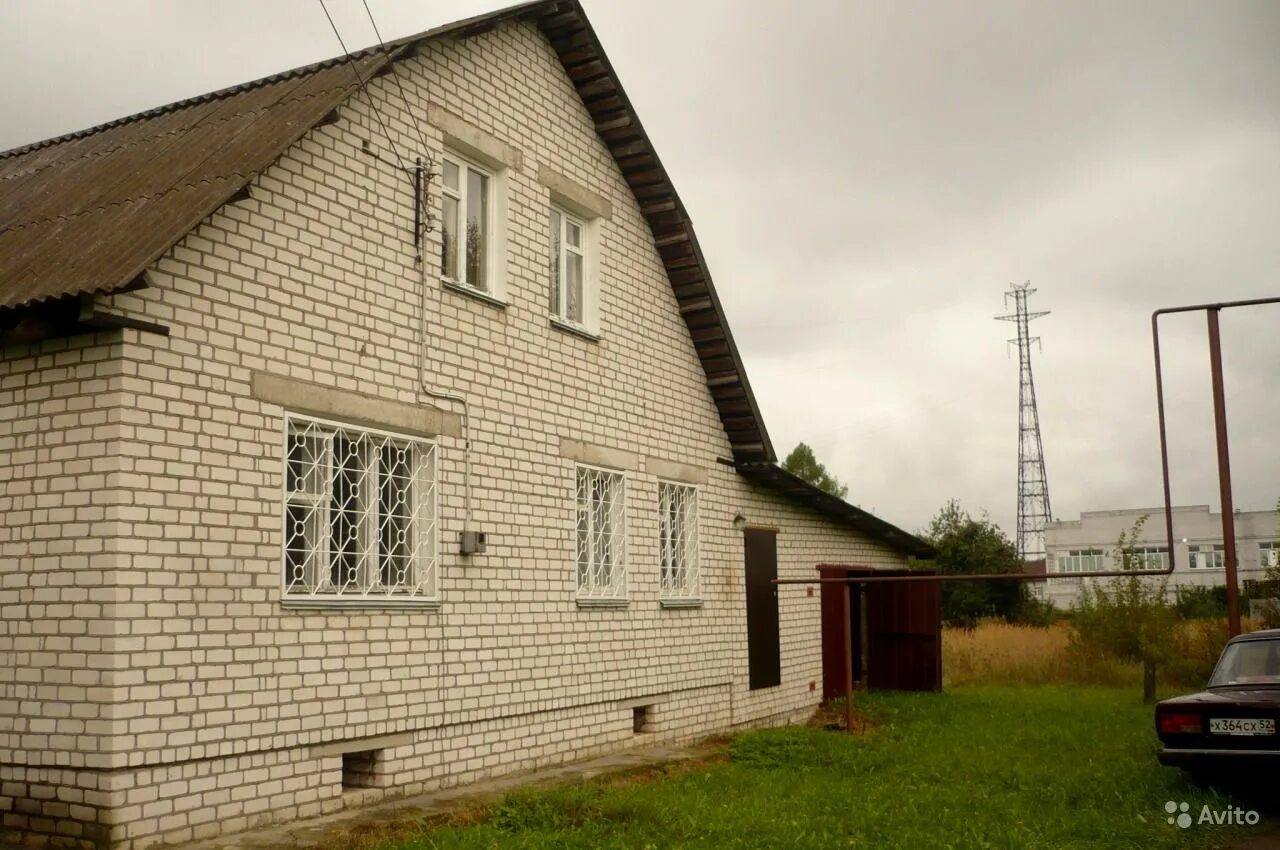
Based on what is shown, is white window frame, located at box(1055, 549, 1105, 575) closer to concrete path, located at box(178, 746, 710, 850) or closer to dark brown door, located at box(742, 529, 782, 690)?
dark brown door, located at box(742, 529, 782, 690)

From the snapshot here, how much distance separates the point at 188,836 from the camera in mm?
7172

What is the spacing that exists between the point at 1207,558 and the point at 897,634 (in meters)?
48.8

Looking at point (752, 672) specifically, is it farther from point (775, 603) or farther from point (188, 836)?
point (188, 836)

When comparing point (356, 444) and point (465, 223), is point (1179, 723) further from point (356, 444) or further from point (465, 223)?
point (465, 223)

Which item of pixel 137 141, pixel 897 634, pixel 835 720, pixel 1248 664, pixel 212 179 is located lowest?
pixel 835 720

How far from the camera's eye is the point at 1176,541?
59406 mm

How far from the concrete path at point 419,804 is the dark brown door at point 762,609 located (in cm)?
274

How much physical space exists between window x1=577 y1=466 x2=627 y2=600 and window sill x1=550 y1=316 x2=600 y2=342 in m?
1.31

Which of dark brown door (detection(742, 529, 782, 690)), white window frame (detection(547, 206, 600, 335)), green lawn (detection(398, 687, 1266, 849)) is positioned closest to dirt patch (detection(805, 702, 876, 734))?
green lawn (detection(398, 687, 1266, 849))

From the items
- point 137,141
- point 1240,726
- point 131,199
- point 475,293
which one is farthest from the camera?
point 475,293

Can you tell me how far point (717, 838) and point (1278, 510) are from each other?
57.3 ft

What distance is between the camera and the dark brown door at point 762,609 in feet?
48.5

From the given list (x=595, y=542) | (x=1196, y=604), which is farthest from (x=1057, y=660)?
(x=595, y=542)

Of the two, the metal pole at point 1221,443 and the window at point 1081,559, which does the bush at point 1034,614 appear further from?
the window at point 1081,559
